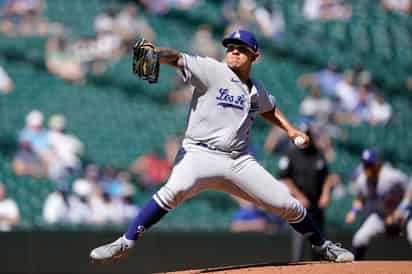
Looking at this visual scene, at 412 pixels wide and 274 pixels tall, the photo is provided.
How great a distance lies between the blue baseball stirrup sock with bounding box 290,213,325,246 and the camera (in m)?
7.01

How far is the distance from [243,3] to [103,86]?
245cm

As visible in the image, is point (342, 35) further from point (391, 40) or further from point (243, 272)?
point (243, 272)

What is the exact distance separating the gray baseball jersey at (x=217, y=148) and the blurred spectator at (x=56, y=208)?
5.99 meters

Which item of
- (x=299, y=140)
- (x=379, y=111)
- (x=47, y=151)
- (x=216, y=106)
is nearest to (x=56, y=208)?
(x=47, y=151)

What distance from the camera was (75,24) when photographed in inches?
550

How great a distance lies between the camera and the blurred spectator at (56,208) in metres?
12.3

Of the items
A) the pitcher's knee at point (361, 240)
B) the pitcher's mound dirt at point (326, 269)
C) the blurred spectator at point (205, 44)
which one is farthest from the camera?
the blurred spectator at point (205, 44)

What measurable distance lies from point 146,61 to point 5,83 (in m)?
7.75

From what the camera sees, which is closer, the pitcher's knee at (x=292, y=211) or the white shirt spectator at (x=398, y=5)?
the pitcher's knee at (x=292, y=211)

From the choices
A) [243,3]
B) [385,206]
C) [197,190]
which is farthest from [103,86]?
[197,190]

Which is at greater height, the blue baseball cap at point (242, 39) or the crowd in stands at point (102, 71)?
the crowd in stands at point (102, 71)

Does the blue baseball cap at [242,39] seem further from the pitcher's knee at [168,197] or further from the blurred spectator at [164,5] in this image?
the blurred spectator at [164,5]

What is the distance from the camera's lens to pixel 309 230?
707cm

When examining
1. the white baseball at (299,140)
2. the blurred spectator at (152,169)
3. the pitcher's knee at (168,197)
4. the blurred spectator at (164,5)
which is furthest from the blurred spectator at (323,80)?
the pitcher's knee at (168,197)
